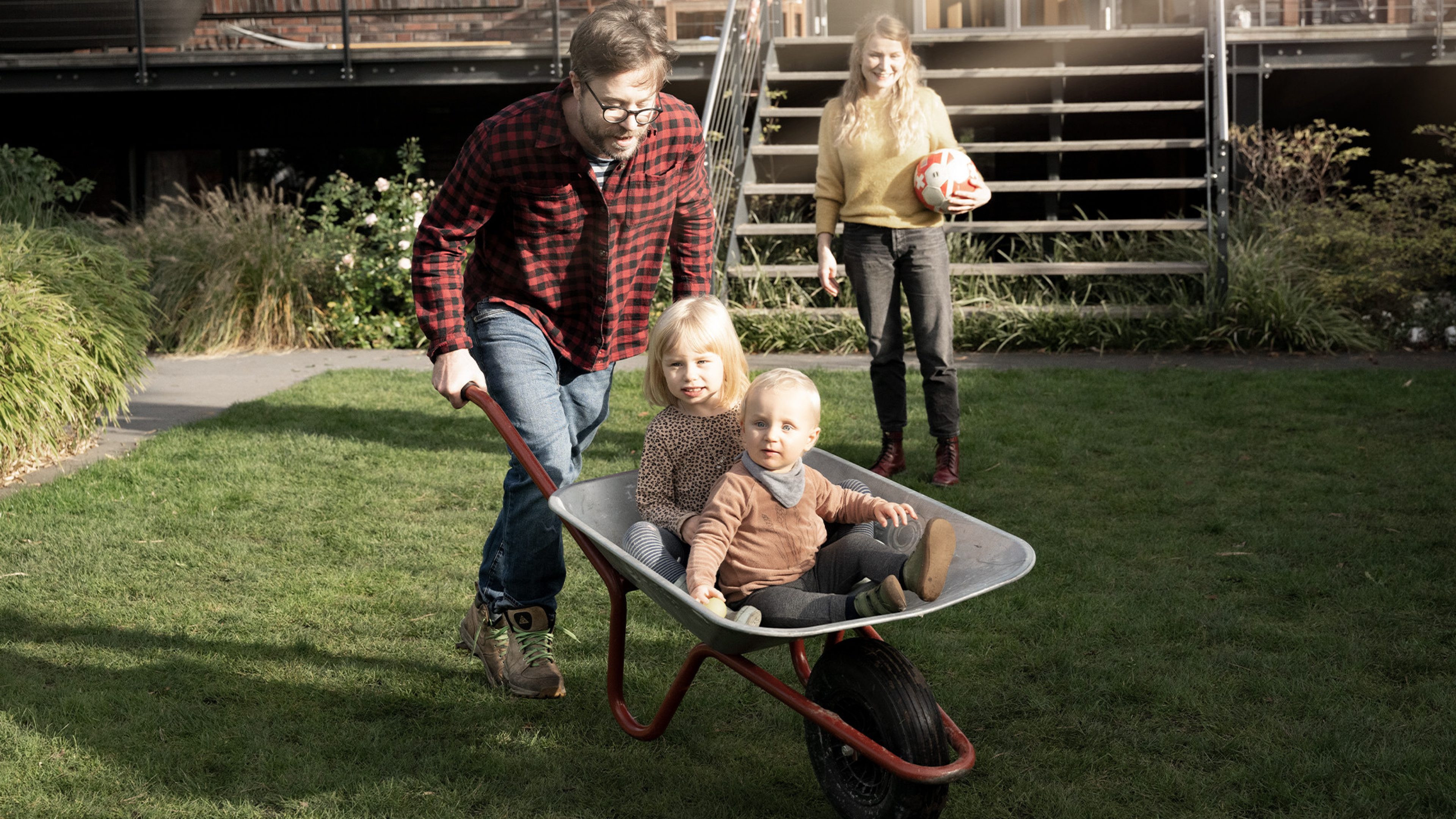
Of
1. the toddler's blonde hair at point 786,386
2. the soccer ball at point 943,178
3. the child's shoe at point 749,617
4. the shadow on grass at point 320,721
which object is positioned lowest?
the shadow on grass at point 320,721

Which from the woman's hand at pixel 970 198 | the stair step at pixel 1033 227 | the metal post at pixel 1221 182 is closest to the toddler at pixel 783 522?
the woman's hand at pixel 970 198

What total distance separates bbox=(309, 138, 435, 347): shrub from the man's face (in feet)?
21.1

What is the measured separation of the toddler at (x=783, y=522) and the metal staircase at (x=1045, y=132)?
19.3 ft

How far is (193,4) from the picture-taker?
11102 mm

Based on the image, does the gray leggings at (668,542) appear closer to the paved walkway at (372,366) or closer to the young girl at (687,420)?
the young girl at (687,420)

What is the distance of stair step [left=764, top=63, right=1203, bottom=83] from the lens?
9.20 meters

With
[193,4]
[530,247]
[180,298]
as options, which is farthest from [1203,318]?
[193,4]

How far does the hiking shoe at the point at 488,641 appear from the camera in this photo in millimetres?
3145

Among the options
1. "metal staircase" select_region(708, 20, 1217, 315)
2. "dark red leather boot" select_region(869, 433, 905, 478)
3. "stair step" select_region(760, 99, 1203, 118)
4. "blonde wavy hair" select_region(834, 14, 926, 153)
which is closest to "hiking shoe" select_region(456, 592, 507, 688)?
"dark red leather boot" select_region(869, 433, 905, 478)

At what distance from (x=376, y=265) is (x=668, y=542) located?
7.07 meters

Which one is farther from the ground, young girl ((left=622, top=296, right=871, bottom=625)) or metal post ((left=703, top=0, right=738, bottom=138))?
metal post ((left=703, top=0, right=738, bottom=138))

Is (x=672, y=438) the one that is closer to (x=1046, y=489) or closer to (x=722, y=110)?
(x=1046, y=489)

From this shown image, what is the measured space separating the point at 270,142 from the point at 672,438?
1101 centimetres

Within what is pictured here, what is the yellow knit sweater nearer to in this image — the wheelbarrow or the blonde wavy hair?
the blonde wavy hair
